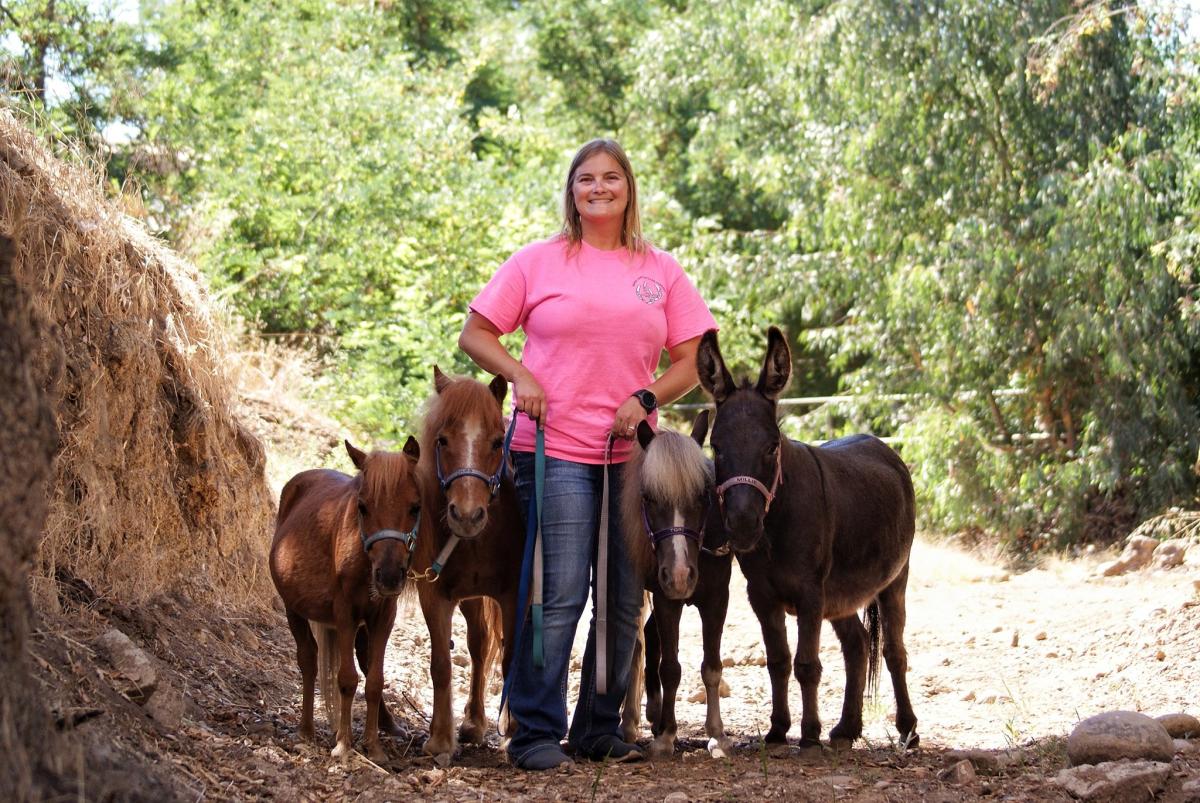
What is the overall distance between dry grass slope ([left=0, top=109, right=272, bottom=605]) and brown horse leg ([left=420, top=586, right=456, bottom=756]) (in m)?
1.77

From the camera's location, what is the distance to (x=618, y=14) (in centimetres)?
2831

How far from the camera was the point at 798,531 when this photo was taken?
5.63 meters

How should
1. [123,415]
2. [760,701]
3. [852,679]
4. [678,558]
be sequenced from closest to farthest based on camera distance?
[678,558] → [852,679] → [123,415] → [760,701]

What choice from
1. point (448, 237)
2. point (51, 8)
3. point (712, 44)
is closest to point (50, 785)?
point (51, 8)

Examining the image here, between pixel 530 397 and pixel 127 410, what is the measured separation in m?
2.80

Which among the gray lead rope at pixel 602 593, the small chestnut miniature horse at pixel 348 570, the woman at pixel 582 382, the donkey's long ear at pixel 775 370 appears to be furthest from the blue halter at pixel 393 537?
the donkey's long ear at pixel 775 370

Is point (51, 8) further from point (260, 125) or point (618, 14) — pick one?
point (618, 14)

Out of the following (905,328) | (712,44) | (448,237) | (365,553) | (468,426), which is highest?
(712,44)

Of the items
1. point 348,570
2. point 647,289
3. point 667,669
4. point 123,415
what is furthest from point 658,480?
point 123,415

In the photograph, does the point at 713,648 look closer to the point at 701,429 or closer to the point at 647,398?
the point at 701,429

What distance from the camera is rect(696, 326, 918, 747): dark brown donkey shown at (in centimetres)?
538

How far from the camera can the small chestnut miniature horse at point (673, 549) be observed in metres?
5.20

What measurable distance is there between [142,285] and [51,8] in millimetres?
9214

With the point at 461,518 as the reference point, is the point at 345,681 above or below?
below
